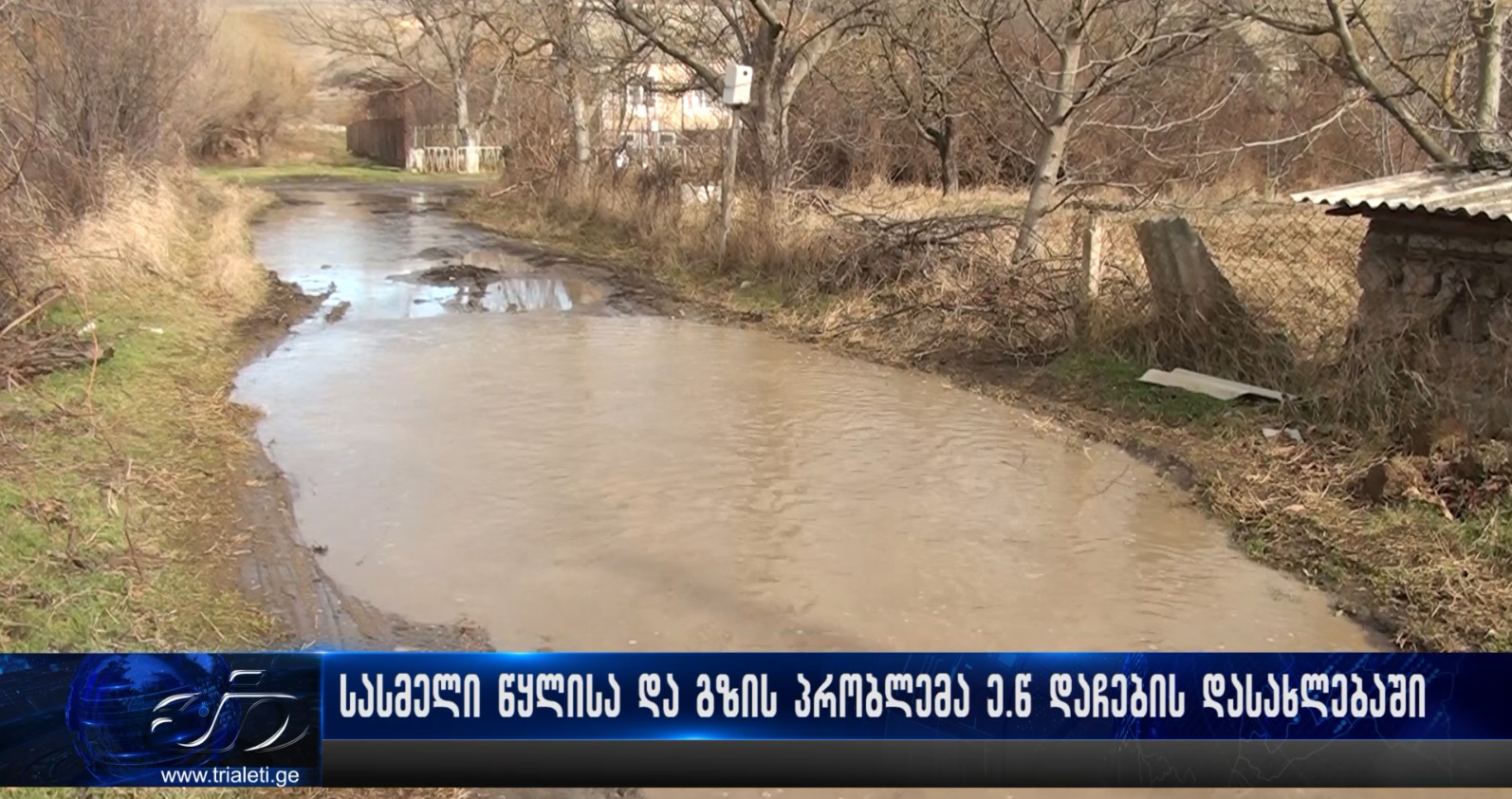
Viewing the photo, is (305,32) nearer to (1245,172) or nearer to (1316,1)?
(1245,172)

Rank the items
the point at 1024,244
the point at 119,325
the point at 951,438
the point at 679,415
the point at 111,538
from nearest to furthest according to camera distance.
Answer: the point at 111,538 → the point at 951,438 → the point at 679,415 → the point at 119,325 → the point at 1024,244

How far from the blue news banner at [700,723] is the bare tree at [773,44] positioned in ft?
38.0

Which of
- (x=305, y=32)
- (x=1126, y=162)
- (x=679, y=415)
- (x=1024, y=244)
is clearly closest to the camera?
(x=679, y=415)

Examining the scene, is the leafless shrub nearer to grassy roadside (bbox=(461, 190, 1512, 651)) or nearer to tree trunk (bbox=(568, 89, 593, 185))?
tree trunk (bbox=(568, 89, 593, 185))

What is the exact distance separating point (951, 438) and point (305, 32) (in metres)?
44.8

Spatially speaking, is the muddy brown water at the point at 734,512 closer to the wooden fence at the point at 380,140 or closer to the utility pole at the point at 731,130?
the utility pole at the point at 731,130

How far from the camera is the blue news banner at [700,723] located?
3.20 metres

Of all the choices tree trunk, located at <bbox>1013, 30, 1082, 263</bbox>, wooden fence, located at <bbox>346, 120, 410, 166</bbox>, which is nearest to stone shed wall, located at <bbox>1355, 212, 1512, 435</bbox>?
tree trunk, located at <bbox>1013, 30, 1082, 263</bbox>

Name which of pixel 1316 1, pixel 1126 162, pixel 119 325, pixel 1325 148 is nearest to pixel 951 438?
pixel 1316 1

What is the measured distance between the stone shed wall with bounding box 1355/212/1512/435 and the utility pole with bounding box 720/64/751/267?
7.97m

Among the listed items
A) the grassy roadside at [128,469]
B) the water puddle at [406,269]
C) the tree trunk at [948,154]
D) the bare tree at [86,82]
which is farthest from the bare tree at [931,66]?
the bare tree at [86,82]

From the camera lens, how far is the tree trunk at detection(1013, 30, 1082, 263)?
11.0m

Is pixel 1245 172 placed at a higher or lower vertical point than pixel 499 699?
higher

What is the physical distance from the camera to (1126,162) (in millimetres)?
21500
